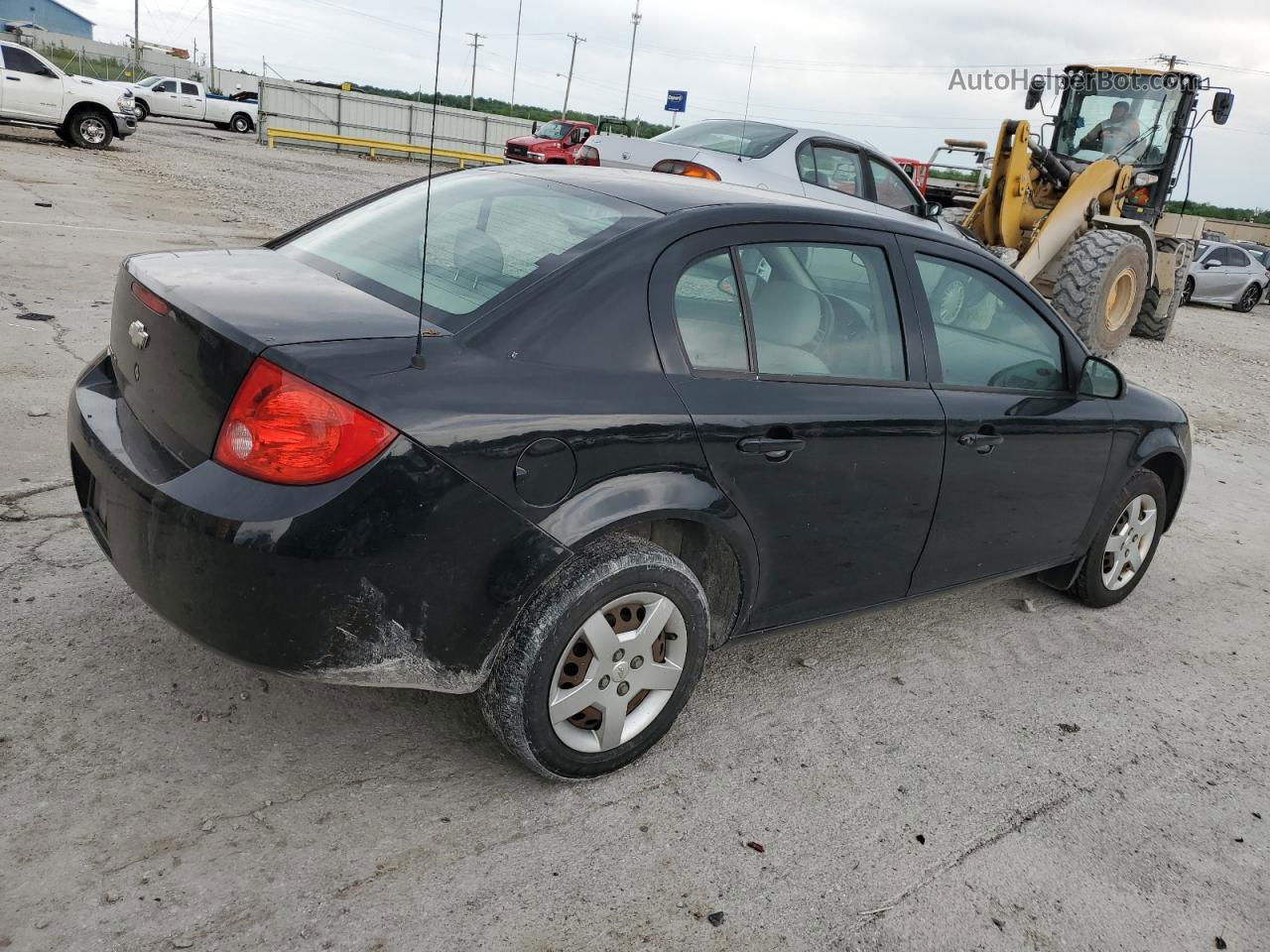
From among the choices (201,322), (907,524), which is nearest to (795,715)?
(907,524)

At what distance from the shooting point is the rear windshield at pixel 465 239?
276 cm

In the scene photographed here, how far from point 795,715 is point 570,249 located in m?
1.65

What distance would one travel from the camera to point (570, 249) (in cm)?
280

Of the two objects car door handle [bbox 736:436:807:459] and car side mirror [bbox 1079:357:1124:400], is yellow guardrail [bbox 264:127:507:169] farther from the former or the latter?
car door handle [bbox 736:436:807:459]

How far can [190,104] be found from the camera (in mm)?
38781

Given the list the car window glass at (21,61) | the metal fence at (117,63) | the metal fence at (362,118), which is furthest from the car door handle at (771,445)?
the metal fence at (117,63)

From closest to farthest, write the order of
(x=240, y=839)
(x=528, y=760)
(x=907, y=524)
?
(x=240, y=839)
(x=528, y=760)
(x=907, y=524)

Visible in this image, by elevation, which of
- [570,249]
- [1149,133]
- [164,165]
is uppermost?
[1149,133]

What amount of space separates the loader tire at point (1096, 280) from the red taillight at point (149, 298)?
984cm

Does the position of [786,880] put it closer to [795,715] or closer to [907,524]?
[795,715]

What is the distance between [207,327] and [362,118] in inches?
1440

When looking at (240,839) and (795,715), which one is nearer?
(240,839)

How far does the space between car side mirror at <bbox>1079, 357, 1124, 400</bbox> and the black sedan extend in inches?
9.3

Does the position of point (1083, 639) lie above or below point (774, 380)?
below
